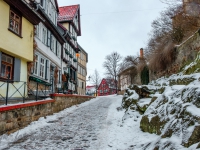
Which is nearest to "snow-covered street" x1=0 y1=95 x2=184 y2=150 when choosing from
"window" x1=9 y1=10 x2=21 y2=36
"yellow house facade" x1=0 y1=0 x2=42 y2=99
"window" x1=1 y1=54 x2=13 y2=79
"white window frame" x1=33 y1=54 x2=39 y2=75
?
"yellow house facade" x1=0 y1=0 x2=42 y2=99

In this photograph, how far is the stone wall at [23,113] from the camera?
6.21 meters

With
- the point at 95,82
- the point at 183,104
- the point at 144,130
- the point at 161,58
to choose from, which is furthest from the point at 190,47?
the point at 95,82

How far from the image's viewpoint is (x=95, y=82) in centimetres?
6675

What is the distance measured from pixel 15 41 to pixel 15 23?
1.13m

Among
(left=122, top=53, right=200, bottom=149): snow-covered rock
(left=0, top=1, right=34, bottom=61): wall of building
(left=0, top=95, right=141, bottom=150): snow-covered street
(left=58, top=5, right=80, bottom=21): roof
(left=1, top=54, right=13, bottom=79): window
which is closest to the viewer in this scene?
(left=122, top=53, right=200, bottom=149): snow-covered rock

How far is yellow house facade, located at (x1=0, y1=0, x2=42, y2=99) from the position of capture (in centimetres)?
907

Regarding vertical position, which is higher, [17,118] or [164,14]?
[164,14]

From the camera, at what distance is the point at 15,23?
10.2 meters

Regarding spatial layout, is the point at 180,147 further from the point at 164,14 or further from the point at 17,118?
the point at 164,14

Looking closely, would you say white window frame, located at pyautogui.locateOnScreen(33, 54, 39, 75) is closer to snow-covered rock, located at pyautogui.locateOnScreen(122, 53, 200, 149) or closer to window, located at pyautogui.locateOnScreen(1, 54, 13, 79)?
window, located at pyautogui.locateOnScreen(1, 54, 13, 79)

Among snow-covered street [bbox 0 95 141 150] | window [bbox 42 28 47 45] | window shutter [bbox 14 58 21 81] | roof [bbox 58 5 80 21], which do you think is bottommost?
snow-covered street [bbox 0 95 141 150]

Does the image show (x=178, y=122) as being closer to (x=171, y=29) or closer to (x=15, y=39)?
(x=15, y=39)

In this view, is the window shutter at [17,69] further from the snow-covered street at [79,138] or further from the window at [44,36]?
the window at [44,36]

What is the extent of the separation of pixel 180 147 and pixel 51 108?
342 inches
